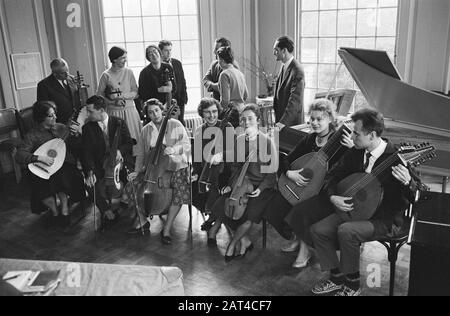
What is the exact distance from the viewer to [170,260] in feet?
11.4

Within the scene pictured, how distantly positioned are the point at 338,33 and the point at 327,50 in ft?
0.85

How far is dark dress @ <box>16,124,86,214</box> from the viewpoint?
4.03 metres

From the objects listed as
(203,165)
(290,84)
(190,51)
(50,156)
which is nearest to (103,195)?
(50,156)

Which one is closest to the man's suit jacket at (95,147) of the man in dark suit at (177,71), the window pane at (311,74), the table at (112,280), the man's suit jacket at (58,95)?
the man's suit jacket at (58,95)

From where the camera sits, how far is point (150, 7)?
6363 mm

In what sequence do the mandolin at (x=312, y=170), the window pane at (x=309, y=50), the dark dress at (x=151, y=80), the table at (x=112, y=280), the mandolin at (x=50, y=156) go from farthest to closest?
the window pane at (x=309, y=50)
the dark dress at (x=151, y=80)
the mandolin at (x=50, y=156)
the mandolin at (x=312, y=170)
the table at (x=112, y=280)

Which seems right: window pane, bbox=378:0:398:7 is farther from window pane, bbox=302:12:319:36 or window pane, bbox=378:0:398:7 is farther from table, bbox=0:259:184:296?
table, bbox=0:259:184:296

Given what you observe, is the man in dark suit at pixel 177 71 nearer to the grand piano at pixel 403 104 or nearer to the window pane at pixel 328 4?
the window pane at pixel 328 4

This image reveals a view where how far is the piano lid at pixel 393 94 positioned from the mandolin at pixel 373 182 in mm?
1018

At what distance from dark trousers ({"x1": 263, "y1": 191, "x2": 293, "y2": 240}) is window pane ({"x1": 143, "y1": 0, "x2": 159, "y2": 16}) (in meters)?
4.13

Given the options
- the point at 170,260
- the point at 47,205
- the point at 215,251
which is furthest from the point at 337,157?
the point at 47,205

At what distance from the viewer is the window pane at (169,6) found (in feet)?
20.8

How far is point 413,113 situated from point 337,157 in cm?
114
